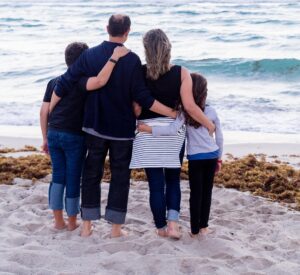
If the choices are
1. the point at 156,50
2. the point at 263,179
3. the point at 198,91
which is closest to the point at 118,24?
the point at 156,50

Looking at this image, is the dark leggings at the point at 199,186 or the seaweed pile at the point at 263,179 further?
the seaweed pile at the point at 263,179

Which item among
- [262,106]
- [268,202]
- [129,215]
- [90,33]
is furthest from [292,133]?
[90,33]

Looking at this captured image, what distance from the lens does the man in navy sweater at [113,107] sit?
4344 mm

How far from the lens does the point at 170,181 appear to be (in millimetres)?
4652

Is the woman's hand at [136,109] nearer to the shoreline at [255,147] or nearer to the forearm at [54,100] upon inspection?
the forearm at [54,100]

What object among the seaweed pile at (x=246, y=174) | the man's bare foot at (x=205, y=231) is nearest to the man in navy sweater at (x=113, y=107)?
the man's bare foot at (x=205, y=231)

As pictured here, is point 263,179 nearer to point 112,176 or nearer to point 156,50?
point 112,176

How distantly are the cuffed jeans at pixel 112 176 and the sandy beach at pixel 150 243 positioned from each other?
0.22 m

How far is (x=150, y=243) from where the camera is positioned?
4574 mm

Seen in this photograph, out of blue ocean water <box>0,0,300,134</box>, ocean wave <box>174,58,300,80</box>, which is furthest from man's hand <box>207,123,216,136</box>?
ocean wave <box>174,58,300,80</box>

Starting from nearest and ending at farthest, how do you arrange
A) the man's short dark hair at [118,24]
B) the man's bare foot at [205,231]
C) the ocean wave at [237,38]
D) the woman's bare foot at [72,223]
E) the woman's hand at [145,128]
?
the man's short dark hair at [118,24], the woman's hand at [145,128], the man's bare foot at [205,231], the woman's bare foot at [72,223], the ocean wave at [237,38]

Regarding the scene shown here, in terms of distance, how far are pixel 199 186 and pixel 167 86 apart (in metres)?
0.83

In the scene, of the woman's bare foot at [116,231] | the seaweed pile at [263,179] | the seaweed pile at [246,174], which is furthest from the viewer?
the seaweed pile at [246,174]

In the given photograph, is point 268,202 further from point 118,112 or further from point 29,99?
point 29,99
